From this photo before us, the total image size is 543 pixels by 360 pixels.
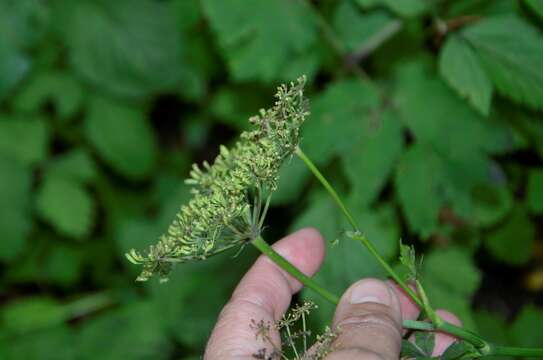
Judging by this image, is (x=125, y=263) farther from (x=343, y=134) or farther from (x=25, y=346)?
(x=343, y=134)

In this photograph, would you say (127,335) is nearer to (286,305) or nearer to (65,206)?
(65,206)

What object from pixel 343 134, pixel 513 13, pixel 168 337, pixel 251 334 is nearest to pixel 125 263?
pixel 168 337

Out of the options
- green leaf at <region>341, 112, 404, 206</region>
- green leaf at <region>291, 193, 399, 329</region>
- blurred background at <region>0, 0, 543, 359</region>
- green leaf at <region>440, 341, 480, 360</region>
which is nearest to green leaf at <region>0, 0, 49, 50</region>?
blurred background at <region>0, 0, 543, 359</region>

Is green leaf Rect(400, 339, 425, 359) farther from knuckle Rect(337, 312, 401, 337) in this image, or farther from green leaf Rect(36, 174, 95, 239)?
green leaf Rect(36, 174, 95, 239)

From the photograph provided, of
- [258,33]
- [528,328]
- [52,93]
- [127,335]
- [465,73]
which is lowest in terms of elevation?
[528,328]

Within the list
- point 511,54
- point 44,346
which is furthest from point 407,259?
point 44,346

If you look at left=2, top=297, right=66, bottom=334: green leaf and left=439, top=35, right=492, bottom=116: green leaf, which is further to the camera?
left=2, top=297, right=66, bottom=334: green leaf

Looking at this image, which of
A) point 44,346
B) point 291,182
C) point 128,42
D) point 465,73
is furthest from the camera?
point 128,42
